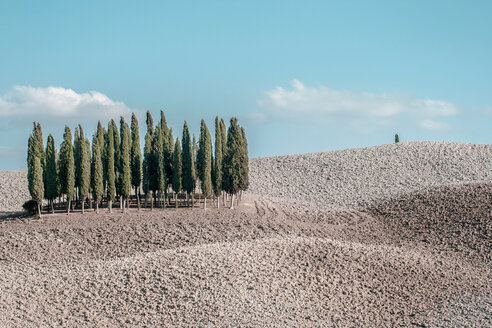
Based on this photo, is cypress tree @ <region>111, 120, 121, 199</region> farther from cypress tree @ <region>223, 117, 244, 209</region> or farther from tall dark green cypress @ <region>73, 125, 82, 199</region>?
cypress tree @ <region>223, 117, 244, 209</region>

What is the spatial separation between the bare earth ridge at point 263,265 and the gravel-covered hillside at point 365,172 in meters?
2.89

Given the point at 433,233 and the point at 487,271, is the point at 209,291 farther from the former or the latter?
the point at 433,233

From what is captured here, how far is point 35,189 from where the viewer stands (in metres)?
34.5

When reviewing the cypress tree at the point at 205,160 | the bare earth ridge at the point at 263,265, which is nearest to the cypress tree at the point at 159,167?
the bare earth ridge at the point at 263,265

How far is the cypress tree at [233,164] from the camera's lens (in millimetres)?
37250

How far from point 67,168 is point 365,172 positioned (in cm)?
3151

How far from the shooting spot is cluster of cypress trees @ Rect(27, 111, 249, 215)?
3606cm

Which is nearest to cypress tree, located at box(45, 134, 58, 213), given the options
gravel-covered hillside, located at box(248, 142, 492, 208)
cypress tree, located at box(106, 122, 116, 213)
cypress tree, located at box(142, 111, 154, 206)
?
cypress tree, located at box(106, 122, 116, 213)

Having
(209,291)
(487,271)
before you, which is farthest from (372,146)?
(209,291)

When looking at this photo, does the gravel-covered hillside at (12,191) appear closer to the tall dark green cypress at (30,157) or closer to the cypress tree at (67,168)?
the tall dark green cypress at (30,157)

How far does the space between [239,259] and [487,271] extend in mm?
14305

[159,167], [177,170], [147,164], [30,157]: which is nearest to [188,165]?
[177,170]

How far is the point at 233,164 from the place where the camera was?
37.5 meters

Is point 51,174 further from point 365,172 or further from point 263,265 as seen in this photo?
point 365,172
